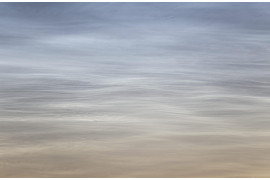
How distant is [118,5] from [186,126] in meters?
2.31

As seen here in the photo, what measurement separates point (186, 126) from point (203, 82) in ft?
2.13

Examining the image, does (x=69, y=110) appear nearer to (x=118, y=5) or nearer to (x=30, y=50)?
(x=30, y=50)

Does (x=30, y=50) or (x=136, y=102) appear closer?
(x=136, y=102)

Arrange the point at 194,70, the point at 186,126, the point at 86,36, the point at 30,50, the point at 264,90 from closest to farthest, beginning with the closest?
the point at 186,126, the point at 264,90, the point at 194,70, the point at 30,50, the point at 86,36

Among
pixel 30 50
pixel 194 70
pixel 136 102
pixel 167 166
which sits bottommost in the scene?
pixel 167 166

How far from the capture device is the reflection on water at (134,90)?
1587 millimetres

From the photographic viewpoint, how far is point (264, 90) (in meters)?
2.37

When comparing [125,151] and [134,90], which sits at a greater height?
[134,90]

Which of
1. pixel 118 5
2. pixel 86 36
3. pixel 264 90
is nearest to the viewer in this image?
pixel 264 90

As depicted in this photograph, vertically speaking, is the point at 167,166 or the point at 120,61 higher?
the point at 120,61

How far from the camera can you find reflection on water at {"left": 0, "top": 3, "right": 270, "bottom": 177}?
1.59 metres

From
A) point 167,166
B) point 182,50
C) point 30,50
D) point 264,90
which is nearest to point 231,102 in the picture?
point 264,90

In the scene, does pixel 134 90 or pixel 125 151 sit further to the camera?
pixel 134 90

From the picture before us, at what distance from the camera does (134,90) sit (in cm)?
234
